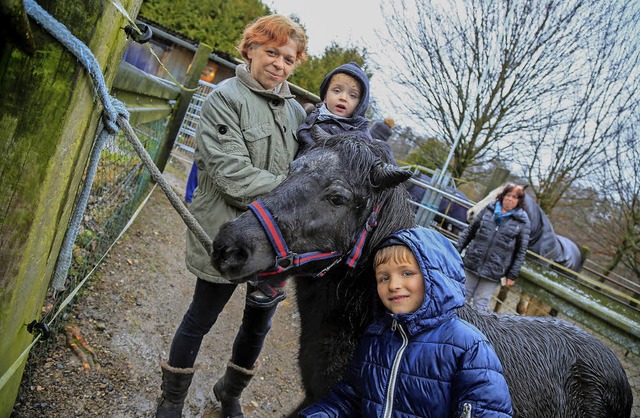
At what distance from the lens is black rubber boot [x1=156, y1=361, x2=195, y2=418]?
7.39 ft

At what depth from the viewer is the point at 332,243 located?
1855 mm

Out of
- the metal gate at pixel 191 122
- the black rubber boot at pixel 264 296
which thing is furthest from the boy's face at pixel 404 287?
the metal gate at pixel 191 122

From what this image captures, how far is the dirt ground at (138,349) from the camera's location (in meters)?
2.33

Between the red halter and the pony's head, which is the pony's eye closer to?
the pony's head

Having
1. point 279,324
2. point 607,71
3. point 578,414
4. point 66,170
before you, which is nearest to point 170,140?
point 279,324

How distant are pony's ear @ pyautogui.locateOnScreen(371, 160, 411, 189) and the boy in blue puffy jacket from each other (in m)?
0.24

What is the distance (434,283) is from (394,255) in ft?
0.71

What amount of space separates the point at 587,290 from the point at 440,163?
10.7 metres

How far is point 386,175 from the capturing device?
184 centimetres

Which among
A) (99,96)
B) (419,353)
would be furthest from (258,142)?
(419,353)

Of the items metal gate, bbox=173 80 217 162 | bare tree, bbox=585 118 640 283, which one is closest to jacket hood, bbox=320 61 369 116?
metal gate, bbox=173 80 217 162

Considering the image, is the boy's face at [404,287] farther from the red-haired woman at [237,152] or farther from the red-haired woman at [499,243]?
the red-haired woman at [499,243]

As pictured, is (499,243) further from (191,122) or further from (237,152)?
(191,122)

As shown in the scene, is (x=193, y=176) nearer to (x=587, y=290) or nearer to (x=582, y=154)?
(x=587, y=290)
